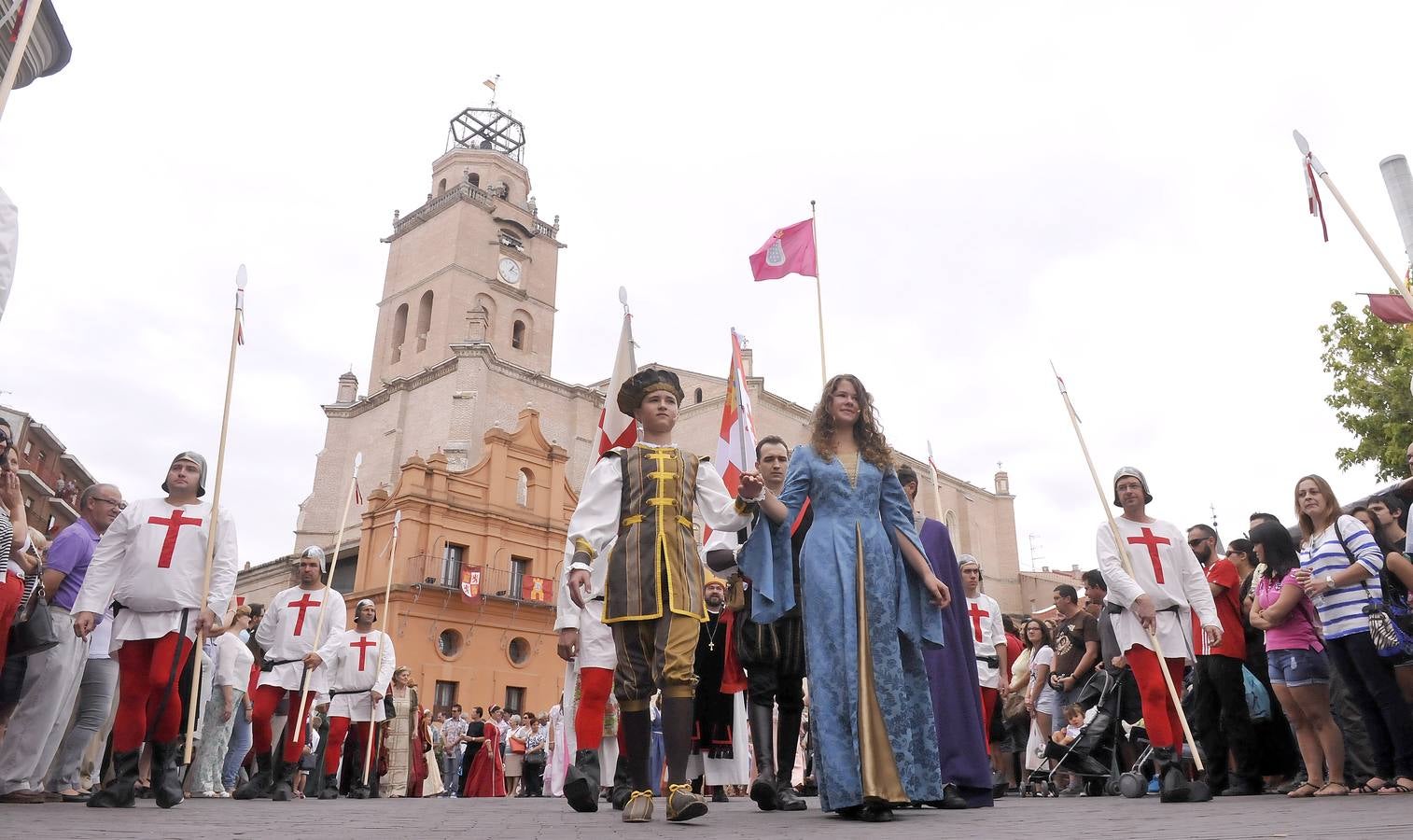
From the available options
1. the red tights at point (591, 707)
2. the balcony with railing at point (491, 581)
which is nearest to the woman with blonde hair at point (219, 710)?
the red tights at point (591, 707)

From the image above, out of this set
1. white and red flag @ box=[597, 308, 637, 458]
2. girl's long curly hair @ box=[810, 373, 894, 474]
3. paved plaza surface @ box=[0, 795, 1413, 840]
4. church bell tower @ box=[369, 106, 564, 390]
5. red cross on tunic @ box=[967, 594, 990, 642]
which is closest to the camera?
paved plaza surface @ box=[0, 795, 1413, 840]

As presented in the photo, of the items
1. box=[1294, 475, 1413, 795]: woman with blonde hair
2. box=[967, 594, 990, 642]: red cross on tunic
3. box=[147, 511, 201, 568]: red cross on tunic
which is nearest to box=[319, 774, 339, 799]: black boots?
box=[147, 511, 201, 568]: red cross on tunic

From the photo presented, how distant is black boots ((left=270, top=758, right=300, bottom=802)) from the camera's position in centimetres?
953

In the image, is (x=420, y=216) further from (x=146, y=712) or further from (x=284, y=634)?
(x=146, y=712)

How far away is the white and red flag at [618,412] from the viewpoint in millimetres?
6262

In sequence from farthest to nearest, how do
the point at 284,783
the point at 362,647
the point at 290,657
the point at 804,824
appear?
the point at 362,647 → the point at 284,783 → the point at 290,657 → the point at 804,824

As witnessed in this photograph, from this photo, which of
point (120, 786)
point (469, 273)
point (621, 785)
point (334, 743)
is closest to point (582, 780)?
point (621, 785)

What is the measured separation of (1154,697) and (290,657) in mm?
7608

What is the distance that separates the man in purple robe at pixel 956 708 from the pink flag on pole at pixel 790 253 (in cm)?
462

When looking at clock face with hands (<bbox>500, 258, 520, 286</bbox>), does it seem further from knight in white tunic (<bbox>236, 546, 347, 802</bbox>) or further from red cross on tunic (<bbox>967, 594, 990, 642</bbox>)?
red cross on tunic (<bbox>967, 594, 990, 642</bbox>)

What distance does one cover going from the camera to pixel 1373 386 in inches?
835

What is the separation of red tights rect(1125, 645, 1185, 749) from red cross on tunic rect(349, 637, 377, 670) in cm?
784

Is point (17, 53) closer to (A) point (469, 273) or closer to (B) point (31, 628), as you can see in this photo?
(B) point (31, 628)

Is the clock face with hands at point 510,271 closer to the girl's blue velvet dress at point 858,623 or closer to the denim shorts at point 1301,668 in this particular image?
the denim shorts at point 1301,668
